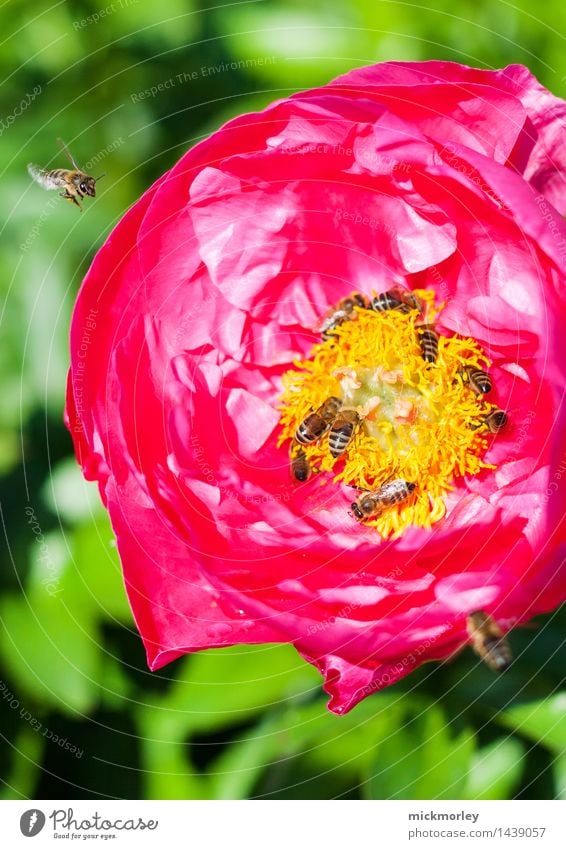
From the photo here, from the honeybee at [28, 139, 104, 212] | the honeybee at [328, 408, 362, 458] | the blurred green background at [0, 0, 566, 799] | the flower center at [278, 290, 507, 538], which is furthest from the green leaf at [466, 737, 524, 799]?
the honeybee at [28, 139, 104, 212]

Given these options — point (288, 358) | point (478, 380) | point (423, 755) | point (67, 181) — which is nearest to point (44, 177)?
point (67, 181)

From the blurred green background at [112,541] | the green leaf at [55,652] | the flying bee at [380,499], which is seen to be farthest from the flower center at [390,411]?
the green leaf at [55,652]

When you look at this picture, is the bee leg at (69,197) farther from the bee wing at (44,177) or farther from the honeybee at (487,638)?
the honeybee at (487,638)

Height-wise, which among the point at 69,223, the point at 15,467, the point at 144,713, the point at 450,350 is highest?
the point at 69,223

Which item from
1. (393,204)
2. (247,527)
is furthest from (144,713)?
(393,204)

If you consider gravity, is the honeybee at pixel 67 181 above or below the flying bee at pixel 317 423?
above

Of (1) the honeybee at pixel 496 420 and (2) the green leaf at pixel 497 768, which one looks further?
(2) the green leaf at pixel 497 768

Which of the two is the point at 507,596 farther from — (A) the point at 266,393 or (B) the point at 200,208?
(B) the point at 200,208
